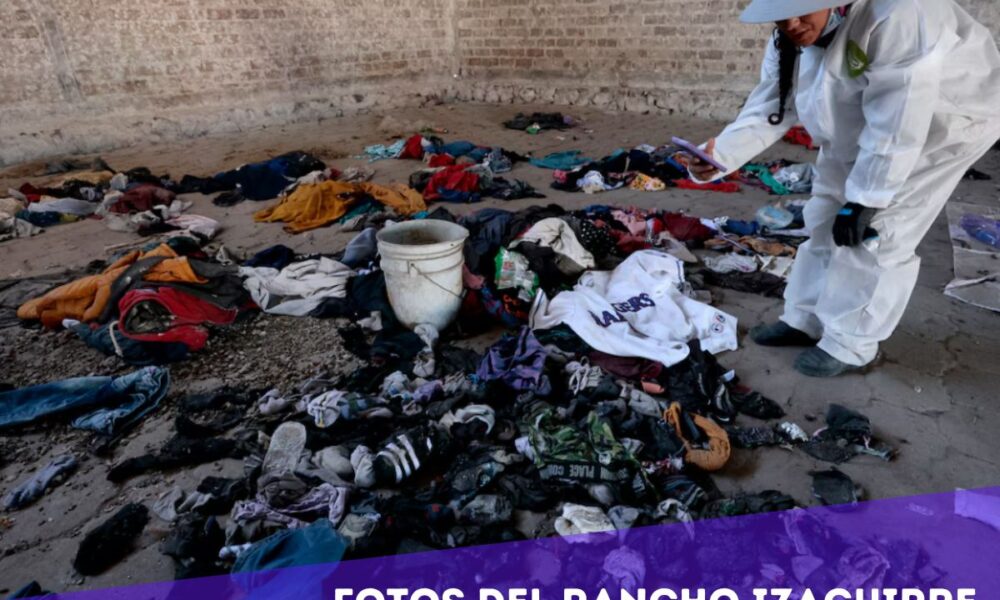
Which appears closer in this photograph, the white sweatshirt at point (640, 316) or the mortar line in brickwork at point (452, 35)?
the white sweatshirt at point (640, 316)

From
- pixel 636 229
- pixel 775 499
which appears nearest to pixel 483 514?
pixel 775 499

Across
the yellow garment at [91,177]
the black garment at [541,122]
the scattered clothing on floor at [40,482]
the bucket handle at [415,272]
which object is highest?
the bucket handle at [415,272]

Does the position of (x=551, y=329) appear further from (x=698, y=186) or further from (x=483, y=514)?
(x=698, y=186)

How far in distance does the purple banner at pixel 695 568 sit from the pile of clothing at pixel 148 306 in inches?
61.8

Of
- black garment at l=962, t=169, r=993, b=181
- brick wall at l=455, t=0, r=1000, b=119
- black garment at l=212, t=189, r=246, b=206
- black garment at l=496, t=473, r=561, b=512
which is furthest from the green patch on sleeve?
brick wall at l=455, t=0, r=1000, b=119

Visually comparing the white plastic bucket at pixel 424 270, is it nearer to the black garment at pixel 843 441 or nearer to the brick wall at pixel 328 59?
the black garment at pixel 843 441

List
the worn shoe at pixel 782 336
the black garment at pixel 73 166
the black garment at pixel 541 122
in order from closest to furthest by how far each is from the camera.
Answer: the worn shoe at pixel 782 336, the black garment at pixel 73 166, the black garment at pixel 541 122

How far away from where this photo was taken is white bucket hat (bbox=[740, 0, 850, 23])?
6.46 feet

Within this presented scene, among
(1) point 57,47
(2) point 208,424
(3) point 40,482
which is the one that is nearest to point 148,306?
(2) point 208,424

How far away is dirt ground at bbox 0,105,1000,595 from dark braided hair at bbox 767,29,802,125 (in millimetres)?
1169

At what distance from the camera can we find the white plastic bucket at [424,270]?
9.82 feet

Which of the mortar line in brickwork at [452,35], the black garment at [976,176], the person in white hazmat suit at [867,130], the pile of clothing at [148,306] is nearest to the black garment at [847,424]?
the person in white hazmat suit at [867,130]

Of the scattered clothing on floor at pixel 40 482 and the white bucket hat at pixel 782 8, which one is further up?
the white bucket hat at pixel 782 8

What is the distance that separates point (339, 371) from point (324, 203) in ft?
8.59
